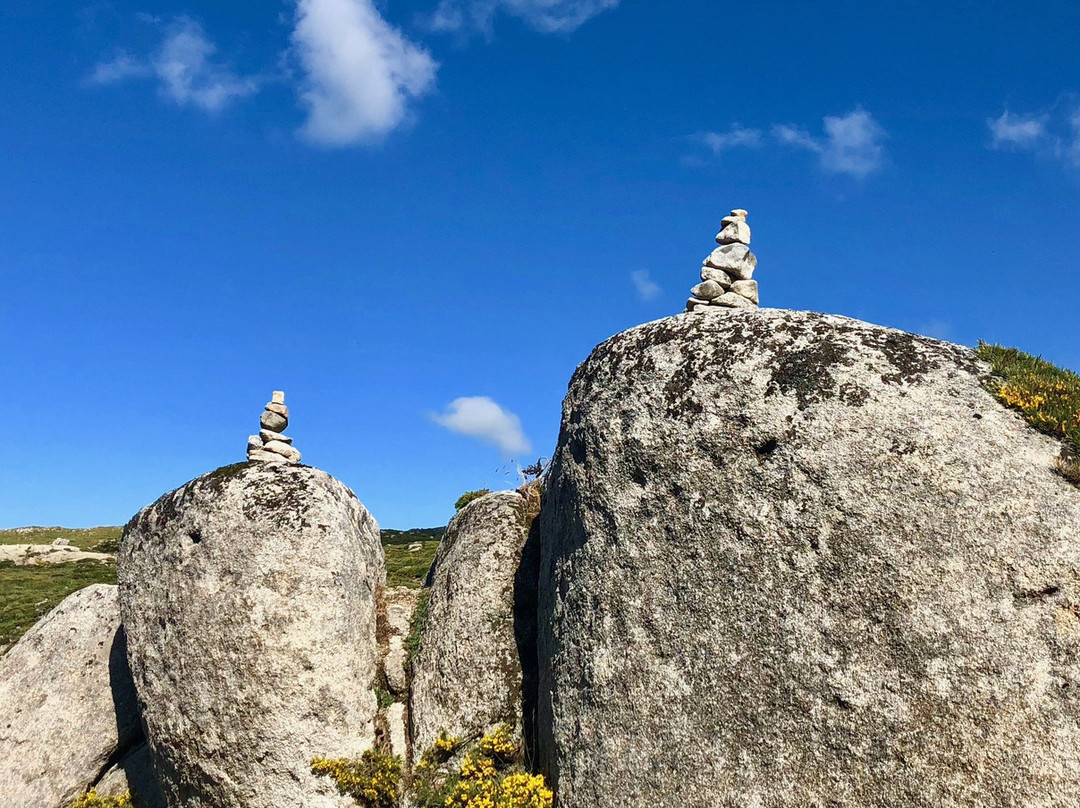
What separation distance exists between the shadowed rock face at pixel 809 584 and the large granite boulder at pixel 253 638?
586cm

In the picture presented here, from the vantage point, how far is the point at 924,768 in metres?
12.8

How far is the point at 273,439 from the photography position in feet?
85.9

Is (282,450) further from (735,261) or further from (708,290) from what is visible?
(735,261)

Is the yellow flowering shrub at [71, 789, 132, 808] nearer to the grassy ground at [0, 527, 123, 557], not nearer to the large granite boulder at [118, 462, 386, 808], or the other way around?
the large granite boulder at [118, 462, 386, 808]

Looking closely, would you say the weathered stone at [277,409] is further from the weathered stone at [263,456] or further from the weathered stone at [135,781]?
the weathered stone at [135,781]

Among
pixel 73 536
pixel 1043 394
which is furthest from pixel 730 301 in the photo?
pixel 73 536

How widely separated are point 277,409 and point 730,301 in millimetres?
14420

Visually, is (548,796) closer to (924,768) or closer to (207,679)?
(924,768)

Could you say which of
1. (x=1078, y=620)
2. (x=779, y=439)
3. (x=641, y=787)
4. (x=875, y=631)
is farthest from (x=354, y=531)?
(x=1078, y=620)

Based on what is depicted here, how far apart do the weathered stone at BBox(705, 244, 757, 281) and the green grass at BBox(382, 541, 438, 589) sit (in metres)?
12.9

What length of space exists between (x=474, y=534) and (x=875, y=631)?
11354 mm

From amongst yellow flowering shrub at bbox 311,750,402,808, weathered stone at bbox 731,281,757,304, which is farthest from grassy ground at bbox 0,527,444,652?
weathered stone at bbox 731,281,757,304

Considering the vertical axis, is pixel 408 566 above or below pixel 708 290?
below

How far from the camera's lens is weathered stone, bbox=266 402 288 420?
26312 mm
